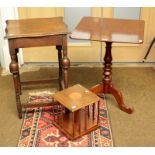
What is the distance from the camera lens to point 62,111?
2.18 meters

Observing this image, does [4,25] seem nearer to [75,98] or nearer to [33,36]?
[33,36]

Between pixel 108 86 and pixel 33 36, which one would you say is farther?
pixel 108 86

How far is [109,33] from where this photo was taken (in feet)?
6.95

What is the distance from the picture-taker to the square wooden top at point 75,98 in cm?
197

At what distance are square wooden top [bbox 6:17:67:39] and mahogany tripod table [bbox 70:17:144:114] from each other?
0.42ft

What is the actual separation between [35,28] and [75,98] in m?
0.59

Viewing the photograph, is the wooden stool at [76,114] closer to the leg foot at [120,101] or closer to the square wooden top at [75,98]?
the square wooden top at [75,98]

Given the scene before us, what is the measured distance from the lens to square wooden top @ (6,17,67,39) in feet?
6.56

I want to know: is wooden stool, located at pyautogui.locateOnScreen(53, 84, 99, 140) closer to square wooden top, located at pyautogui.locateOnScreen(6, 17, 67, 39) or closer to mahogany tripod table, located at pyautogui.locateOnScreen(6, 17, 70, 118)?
mahogany tripod table, located at pyautogui.locateOnScreen(6, 17, 70, 118)

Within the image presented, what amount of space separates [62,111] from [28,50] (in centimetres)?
123

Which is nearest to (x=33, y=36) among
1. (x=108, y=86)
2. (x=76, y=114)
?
(x=76, y=114)

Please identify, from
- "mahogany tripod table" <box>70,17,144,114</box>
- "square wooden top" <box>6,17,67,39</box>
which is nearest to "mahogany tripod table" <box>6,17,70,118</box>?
"square wooden top" <box>6,17,67,39</box>

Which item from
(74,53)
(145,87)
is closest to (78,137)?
(145,87)
